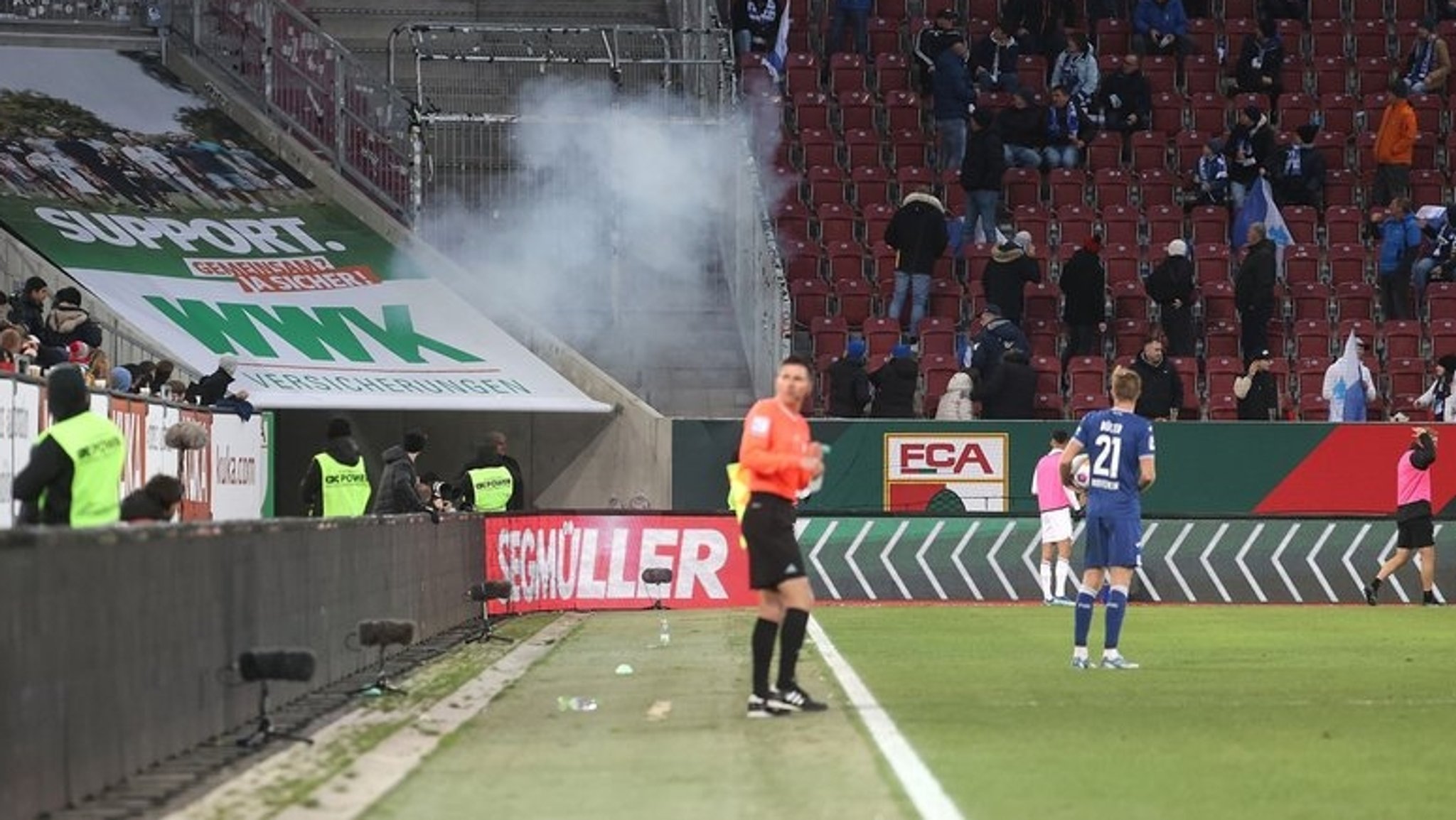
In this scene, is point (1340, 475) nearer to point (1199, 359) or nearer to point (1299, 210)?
point (1199, 359)

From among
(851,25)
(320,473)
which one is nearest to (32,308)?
(320,473)

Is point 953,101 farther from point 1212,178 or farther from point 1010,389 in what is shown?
point 1010,389

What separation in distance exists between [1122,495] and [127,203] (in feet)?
64.6

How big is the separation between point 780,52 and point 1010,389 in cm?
768

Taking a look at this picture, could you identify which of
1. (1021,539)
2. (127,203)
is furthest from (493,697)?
(127,203)

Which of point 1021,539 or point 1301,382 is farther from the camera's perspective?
point 1301,382

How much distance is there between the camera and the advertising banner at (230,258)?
31.5m

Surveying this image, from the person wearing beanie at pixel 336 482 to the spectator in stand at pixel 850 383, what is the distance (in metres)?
12.3

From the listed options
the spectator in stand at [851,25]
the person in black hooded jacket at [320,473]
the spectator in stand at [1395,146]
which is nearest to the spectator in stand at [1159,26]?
the spectator in stand at [1395,146]

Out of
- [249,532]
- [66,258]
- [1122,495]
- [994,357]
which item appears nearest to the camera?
[249,532]

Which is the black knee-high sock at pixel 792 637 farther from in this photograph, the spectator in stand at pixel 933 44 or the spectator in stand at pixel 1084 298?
the spectator in stand at pixel 933 44

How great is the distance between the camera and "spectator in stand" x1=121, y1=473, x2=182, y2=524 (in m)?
14.1

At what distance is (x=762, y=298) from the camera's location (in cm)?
3391

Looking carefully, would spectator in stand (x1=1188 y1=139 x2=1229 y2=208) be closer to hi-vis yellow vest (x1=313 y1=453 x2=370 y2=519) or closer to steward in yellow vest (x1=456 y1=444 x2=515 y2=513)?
steward in yellow vest (x1=456 y1=444 x2=515 y2=513)
